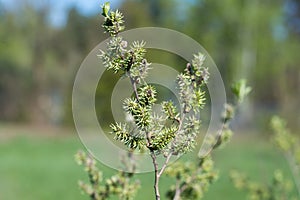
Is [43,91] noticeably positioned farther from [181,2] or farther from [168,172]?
[168,172]

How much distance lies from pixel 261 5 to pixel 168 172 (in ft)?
113

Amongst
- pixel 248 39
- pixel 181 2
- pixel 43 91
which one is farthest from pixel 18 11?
pixel 248 39

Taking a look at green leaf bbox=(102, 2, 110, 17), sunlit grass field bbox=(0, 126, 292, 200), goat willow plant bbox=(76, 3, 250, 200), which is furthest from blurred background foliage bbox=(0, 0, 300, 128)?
green leaf bbox=(102, 2, 110, 17)

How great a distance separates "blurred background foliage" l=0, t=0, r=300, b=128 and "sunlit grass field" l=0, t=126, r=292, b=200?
131 inches

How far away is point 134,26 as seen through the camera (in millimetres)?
25578

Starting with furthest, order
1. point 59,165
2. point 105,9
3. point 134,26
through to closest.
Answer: point 134,26
point 59,165
point 105,9

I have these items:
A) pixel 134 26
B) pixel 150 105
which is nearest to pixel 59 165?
pixel 134 26

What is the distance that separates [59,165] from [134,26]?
39.3ft

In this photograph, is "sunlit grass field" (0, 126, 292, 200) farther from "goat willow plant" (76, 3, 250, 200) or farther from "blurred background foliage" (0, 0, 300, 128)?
"blurred background foliage" (0, 0, 300, 128)

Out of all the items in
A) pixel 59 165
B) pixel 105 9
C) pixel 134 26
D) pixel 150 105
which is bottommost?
pixel 150 105

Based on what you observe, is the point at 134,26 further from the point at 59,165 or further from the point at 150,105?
the point at 150,105

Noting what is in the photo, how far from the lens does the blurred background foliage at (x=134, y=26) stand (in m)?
29.0

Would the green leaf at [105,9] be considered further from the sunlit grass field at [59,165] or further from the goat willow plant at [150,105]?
the sunlit grass field at [59,165]

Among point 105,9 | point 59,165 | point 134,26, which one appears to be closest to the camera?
point 105,9
